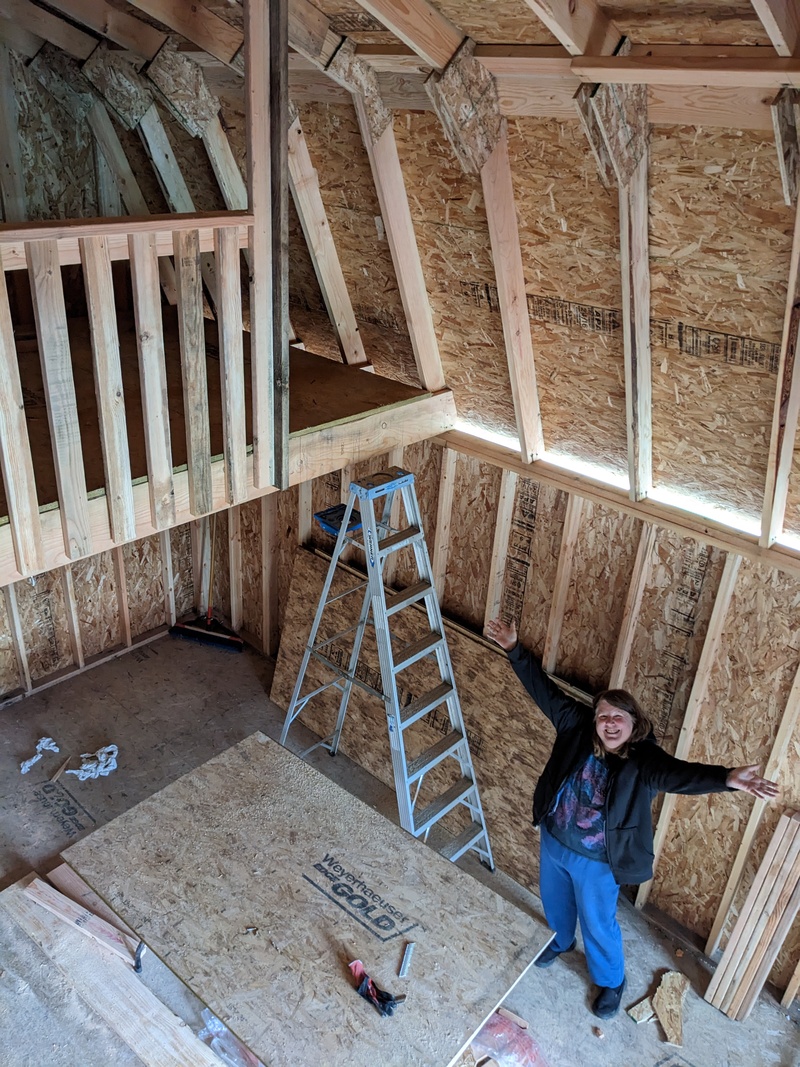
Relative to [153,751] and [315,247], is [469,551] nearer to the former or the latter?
[315,247]

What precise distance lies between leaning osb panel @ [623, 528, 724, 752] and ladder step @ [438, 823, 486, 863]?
1055mm

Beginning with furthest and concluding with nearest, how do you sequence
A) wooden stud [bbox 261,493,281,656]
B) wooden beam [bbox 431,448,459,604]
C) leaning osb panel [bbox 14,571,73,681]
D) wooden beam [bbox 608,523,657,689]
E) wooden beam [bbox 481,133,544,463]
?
wooden stud [bbox 261,493,281,656] → leaning osb panel [bbox 14,571,73,681] → wooden beam [bbox 431,448,459,604] → wooden beam [bbox 608,523,657,689] → wooden beam [bbox 481,133,544,463]

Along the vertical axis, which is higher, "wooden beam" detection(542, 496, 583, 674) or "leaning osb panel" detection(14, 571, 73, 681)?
"wooden beam" detection(542, 496, 583, 674)

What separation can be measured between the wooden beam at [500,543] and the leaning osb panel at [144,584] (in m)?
2.64

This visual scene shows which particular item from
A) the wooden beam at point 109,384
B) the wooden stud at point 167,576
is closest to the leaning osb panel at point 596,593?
the wooden beam at point 109,384

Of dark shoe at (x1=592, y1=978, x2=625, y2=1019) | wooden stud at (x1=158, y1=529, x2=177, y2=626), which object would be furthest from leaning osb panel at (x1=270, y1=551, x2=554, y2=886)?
wooden stud at (x1=158, y1=529, x2=177, y2=626)

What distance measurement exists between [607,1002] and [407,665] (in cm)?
176

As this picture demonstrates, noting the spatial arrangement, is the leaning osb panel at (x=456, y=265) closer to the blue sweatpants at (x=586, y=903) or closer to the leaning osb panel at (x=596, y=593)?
the leaning osb panel at (x=596, y=593)

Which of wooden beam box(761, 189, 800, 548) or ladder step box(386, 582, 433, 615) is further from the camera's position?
ladder step box(386, 582, 433, 615)

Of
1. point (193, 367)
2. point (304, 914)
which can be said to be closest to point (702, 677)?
point (304, 914)

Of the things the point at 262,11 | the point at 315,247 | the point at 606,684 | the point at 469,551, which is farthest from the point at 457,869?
the point at 262,11

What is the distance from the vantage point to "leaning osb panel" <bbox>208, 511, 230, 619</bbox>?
6137 millimetres

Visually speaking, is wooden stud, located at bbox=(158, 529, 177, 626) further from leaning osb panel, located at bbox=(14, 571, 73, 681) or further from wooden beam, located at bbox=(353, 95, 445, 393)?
wooden beam, located at bbox=(353, 95, 445, 393)

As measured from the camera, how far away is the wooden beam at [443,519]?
15.0 ft
